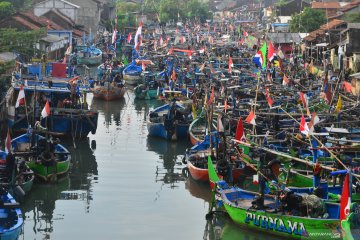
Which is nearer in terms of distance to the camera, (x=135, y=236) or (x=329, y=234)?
(x=329, y=234)

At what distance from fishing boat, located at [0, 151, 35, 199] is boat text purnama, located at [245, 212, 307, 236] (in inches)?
275

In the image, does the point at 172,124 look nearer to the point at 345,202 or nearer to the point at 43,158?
the point at 43,158

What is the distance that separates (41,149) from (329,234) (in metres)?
11.1

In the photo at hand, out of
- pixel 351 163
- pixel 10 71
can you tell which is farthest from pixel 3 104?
pixel 351 163

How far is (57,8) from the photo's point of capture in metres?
80.4

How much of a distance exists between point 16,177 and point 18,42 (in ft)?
87.6

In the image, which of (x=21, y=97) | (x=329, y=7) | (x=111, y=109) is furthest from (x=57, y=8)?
(x=21, y=97)

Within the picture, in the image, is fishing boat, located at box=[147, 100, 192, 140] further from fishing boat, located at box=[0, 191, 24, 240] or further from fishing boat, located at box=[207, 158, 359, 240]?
fishing boat, located at box=[0, 191, 24, 240]

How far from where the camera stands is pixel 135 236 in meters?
24.0

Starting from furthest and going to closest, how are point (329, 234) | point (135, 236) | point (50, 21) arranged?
1. point (50, 21)
2. point (135, 236)
3. point (329, 234)

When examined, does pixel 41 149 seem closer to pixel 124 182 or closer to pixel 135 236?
pixel 124 182

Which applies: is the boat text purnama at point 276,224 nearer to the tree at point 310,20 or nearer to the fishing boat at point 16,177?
the fishing boat at point 16,177

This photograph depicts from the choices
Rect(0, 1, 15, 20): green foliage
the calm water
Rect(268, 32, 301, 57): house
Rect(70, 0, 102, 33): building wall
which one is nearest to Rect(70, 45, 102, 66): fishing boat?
Rect(0, 1, 15, 20): green foliage

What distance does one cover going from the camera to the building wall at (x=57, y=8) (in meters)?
78.4
